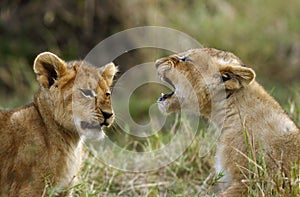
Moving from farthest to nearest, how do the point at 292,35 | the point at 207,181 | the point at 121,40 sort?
1. the point at 292,35
2. the point at 121,40
3. the point at 207,181

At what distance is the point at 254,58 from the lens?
50.7ft

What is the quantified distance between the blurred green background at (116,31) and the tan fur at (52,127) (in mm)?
8217

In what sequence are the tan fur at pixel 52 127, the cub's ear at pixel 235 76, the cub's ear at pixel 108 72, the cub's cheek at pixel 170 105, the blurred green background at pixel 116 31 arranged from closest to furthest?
the tan fur at pixel 52 127 → the cub's ear at pixel 235 76 → the cub's ear at pixel 108 72 → the cub's cheek at pixel 170 105 → the blurred green background at pixel 116 31

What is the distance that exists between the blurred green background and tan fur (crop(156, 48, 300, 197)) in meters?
7.77

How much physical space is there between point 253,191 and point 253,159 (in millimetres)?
263

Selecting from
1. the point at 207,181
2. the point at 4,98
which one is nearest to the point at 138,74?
the point at 4,98

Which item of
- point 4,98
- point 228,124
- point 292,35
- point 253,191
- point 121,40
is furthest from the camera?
point 292,35

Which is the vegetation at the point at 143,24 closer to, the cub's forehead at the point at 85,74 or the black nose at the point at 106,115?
the cub's forehead at the point at 85,74

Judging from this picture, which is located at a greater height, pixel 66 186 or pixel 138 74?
pixel 138 74

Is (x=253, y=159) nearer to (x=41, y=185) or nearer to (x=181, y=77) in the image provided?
(x=181, y=77)

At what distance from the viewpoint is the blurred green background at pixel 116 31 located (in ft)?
48.7

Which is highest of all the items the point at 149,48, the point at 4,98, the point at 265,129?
the point at 149,48

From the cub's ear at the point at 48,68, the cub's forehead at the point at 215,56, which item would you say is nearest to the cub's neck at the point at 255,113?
the cub's forehead at the point at 215,56

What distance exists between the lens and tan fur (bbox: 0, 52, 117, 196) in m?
5.88
